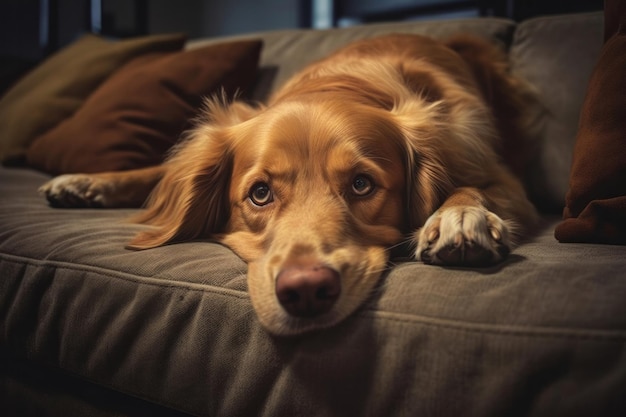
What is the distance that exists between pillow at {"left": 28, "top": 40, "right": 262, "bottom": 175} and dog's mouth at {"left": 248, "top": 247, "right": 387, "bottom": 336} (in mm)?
1309

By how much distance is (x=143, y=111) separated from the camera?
232cm

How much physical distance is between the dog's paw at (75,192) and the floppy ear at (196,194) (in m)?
0.24

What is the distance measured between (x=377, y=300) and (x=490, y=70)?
58.4 inches

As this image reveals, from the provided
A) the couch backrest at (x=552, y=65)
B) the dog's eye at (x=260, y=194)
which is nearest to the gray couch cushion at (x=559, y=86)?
the couch backrest at (x=552, y=65)

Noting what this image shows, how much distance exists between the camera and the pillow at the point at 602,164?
47.9 inches

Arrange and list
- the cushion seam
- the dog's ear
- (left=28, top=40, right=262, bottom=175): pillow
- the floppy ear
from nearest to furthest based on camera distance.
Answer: the cushion seam < the dog's ear < the floppy ear < (left=28, top=40, right=262, bottom=175): pillow

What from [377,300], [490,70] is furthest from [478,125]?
[377,300]

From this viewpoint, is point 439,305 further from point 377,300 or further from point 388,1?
point 388,1

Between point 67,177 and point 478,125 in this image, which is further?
point 67,177

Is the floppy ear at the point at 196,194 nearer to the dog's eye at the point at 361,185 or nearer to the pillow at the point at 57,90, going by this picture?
the dog's eye at the point at 361,185

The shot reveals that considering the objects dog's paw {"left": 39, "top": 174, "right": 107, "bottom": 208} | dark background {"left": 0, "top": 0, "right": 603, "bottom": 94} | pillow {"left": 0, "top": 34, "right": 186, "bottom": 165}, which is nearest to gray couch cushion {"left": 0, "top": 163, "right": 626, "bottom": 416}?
dog's paw {"left": 39, "top": 174, "right": 107, "bottom": 208}

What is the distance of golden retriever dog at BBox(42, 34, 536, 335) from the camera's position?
109 centimetres

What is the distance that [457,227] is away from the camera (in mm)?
1131

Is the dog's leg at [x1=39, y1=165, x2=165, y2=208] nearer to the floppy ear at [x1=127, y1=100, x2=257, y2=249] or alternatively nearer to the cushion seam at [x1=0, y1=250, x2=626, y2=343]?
the floppy ear at [x1=127, y1=100, x2=257, y2=249]
